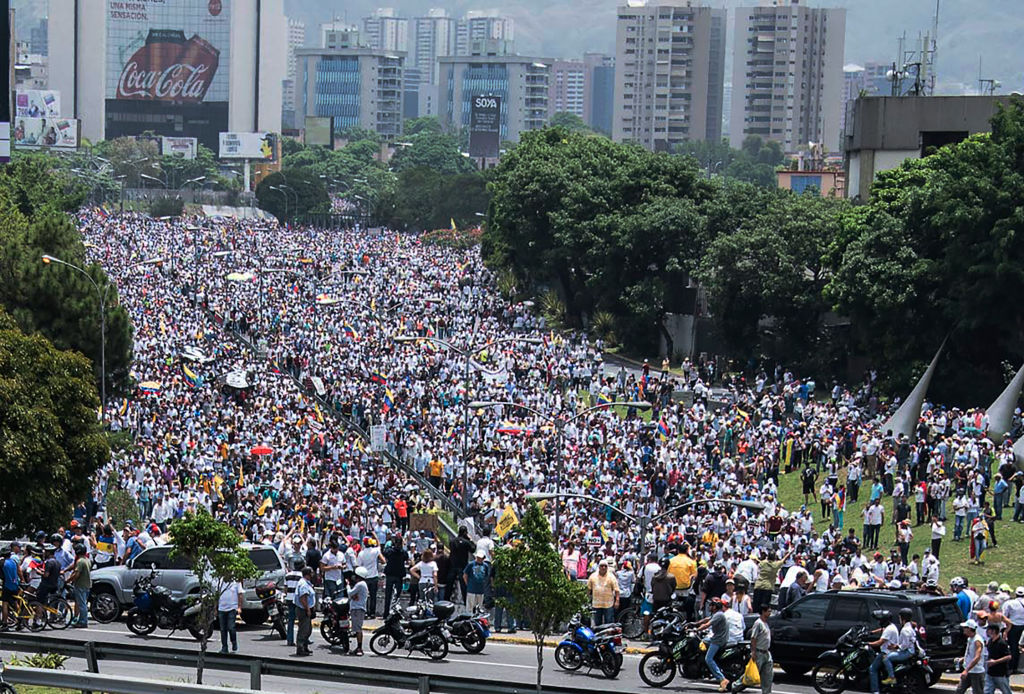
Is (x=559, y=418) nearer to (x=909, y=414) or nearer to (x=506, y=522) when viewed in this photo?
(x=506, y=522)

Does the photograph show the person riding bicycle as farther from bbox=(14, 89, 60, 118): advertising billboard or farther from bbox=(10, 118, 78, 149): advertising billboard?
bbox=(14, 89, 60, 118): advertising billboard

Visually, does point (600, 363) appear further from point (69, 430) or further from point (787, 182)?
point (787, 182)

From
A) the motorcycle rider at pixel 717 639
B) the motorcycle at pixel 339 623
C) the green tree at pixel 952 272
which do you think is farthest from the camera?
the green tree at pixel 952 272

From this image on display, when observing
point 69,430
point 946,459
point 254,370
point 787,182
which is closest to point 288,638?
point 69,430

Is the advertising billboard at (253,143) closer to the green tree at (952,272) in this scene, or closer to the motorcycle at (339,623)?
the green tree at (952,272)

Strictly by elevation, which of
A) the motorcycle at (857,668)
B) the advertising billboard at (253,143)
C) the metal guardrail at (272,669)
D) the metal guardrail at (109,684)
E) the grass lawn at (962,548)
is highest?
the advertising billboard at (253,143)

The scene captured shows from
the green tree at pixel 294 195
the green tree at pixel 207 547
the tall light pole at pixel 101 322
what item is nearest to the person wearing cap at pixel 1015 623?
the green tree at pixel 207 547

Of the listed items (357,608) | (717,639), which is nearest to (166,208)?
(357,608)
